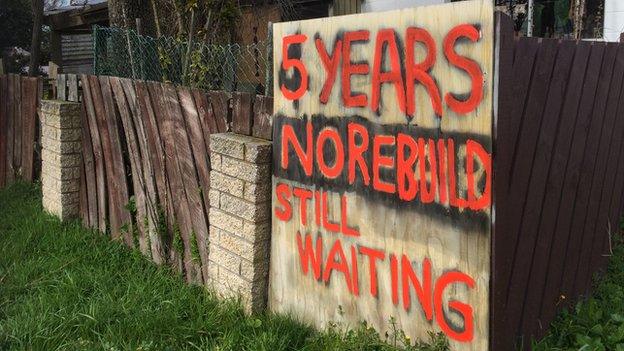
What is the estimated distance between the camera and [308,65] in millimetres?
3113

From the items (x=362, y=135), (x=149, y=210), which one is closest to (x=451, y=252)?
(x=362, y=135)

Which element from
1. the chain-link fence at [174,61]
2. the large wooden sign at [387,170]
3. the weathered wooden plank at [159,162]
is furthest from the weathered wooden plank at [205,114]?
the chain-link fence at [174,61]

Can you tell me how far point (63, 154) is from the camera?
17.5 ft

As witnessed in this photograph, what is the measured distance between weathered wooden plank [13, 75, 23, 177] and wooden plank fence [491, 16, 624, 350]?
587 centimetres

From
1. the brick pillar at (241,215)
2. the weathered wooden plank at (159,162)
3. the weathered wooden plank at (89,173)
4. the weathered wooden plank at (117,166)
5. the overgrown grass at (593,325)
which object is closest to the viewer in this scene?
the overgrown grass at (593,325)

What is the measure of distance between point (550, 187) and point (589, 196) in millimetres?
629

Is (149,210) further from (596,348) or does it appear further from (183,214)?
(596,348)

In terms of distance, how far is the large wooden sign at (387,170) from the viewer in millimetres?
2453

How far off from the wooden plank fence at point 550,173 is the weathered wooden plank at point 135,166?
2805 mm

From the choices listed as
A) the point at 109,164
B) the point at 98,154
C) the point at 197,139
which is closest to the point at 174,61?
the point at 98,154

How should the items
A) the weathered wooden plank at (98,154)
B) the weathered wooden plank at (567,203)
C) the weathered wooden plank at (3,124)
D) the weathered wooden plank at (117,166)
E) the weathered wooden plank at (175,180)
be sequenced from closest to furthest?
the weathered wooden plank at (567,203)
the weathered wooden plank at (175,180)
the weathered wooden plank at (117,166)
the weathered wooden plank at (98,154)
the weathered wooden plank at (3,124)

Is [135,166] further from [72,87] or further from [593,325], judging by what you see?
[593,325]

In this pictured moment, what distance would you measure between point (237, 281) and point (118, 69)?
3.31 metres

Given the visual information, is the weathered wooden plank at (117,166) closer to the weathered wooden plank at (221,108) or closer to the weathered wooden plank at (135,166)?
the weathered wooden plank at (135,166)
